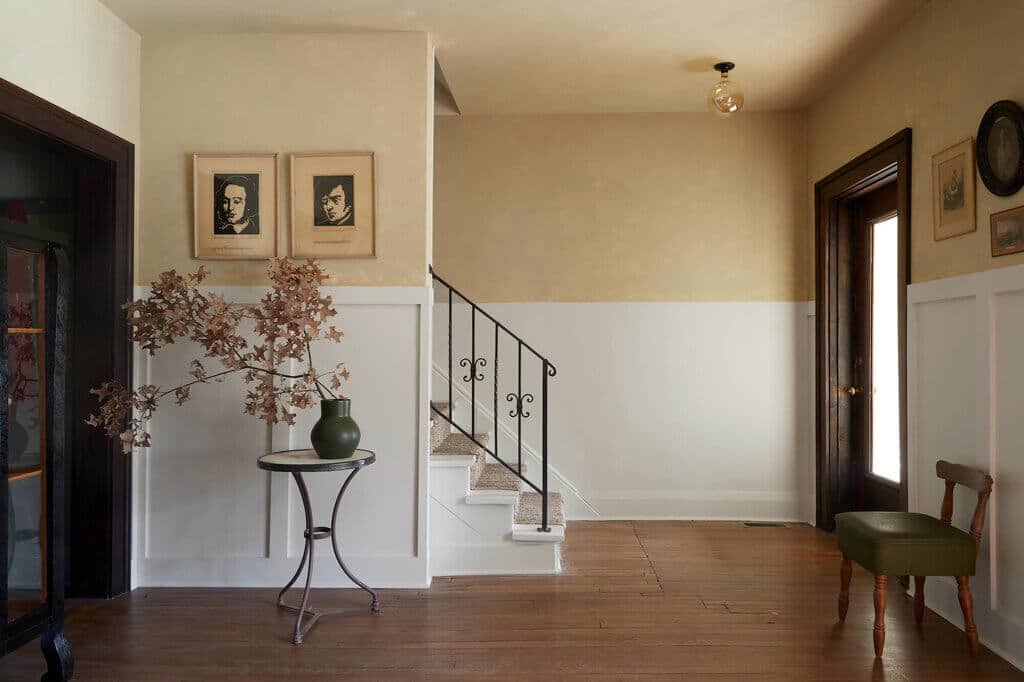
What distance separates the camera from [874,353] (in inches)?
187

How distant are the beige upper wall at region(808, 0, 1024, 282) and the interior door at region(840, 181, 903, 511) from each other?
50 centimetres

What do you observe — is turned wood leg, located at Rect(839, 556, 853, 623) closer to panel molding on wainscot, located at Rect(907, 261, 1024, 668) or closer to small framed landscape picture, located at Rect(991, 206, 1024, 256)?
panel molding on wainscot, located at Rect(907, 261, 1024, 668)

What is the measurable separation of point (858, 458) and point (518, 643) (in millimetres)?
2950

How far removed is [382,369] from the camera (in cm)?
396

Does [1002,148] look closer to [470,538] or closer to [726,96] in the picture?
[726,96]

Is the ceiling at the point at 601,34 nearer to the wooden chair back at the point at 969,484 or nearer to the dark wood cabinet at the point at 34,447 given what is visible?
the dark wood cabinet at the point at 34,447

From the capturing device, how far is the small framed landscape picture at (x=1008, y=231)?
9.84 feet

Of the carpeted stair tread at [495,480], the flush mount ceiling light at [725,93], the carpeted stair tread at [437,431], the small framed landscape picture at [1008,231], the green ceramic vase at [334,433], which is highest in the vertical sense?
the flush mount ceiling light at [725,93]

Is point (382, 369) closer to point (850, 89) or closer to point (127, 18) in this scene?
point (127, 18)

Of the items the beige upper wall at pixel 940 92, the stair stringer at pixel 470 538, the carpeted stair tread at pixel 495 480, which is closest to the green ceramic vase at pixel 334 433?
the stair stringer at pixel 470 538

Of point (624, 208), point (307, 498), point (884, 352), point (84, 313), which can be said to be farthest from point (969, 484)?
point (84, 313)

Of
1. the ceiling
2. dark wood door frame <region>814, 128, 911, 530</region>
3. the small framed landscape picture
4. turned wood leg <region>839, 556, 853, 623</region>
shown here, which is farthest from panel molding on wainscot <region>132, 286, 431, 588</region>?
dark wood door frame <region>814, 128, 911, 530</region>

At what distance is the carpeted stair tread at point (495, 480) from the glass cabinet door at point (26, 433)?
212 cm

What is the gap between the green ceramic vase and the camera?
3439mm
